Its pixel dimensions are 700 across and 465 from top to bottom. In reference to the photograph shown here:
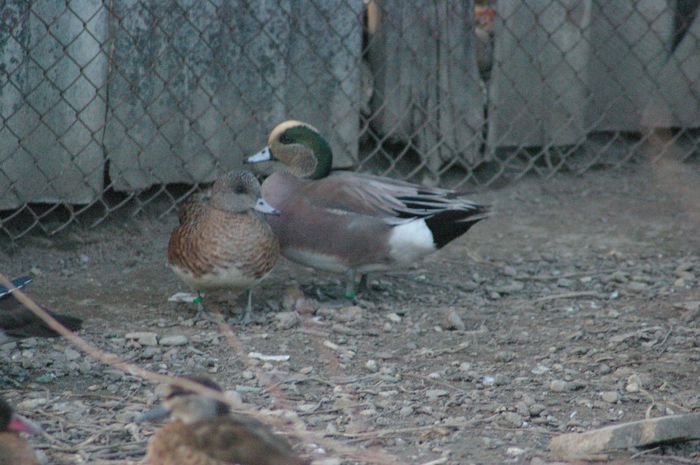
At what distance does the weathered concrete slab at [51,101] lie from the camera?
5719 mm

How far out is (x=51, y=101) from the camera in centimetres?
586

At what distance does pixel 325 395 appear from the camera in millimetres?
4332

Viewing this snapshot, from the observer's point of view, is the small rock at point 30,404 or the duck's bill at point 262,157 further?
the duck's bill at point 262,157

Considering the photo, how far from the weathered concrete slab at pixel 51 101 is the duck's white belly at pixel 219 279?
1056 mm

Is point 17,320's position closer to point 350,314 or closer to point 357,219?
point 350,314

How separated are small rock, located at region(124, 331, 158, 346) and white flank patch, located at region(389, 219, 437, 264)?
1.25 metres

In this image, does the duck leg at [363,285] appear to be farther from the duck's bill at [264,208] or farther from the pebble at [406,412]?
the pebble at [406,412]

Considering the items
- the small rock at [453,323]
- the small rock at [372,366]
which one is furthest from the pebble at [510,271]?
the small rock at [372,366]

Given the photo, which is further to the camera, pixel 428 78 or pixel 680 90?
pixel 680 90

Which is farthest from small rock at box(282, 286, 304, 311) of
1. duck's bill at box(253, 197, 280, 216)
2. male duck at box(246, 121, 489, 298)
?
duck's bill at box(253, 197, 280, 216)

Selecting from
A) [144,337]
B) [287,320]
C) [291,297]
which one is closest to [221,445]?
[144,337]

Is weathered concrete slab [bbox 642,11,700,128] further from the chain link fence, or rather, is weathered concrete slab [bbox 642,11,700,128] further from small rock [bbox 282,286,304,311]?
small rock [bbox 282,286,304,311]

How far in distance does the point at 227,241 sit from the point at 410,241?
2.97 feet

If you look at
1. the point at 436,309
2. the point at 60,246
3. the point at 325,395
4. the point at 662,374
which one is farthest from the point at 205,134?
the point at 662,374
